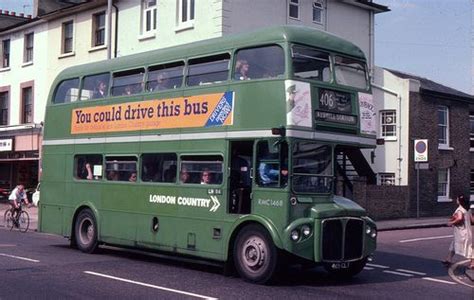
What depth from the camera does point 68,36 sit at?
30.8 meters

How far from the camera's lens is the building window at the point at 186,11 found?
80.5ft

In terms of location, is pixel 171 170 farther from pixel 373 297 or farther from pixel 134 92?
pixel 373 297

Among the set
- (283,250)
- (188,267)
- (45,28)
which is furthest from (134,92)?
(45,28)

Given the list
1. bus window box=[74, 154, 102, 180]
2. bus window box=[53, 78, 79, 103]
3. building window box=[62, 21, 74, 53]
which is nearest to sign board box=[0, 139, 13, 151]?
building window box=[62, 21, 74, 53]

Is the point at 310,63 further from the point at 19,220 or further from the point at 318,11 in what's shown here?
the point at 318,11

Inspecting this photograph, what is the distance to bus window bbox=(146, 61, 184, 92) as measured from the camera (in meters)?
12.8

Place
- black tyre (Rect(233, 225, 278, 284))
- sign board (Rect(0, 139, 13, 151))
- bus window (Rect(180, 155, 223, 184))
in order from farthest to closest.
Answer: sign board (Rect(0, 139, 13, 151)), bus window (Rect(180, 155, 223, 184)), black tyre (Rect(233, 225, 278, 284))

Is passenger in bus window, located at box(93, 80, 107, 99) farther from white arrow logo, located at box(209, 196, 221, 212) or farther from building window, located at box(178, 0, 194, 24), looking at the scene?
building window, located at box(178, 0, 194, 24)

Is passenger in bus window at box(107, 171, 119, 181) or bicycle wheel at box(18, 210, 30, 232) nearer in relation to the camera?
passenger in bus window at box(107, 171, 119, 181)

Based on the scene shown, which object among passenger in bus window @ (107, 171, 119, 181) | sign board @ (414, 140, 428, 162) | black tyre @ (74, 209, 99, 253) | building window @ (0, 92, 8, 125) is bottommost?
black tyre @ (74, 209, 99, 253)

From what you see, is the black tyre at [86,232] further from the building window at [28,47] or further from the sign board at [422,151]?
the building window at [28,47]

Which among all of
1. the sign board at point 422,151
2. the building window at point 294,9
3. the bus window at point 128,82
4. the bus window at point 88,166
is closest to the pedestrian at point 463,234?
the bus window at point 128,82

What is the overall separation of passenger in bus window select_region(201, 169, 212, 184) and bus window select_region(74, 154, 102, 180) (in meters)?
3.48

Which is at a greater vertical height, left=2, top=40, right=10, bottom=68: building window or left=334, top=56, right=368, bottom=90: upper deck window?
left=2, top=40, right=10, bottom=68: building window
